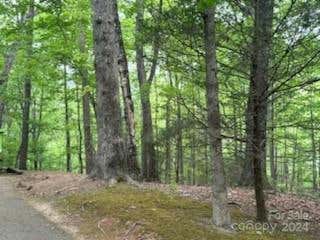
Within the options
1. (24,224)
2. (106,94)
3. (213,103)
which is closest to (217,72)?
(213,103)

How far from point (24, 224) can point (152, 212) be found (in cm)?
260

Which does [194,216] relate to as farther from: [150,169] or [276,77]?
[150,169]

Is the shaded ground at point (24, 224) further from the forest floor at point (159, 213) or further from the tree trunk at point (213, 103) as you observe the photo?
the tree trunk at point (213, 103)

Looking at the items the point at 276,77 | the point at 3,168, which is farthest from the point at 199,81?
the point at 3,168

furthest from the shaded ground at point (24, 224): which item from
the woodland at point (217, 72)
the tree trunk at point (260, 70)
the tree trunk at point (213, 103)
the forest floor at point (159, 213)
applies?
the tree trunk at point (260, 70)

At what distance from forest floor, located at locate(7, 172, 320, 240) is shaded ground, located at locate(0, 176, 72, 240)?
9.6 inches

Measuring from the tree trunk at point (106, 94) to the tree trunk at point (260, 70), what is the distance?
4325 millimetres

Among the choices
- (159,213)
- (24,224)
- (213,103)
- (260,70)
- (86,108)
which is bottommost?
(24,224)

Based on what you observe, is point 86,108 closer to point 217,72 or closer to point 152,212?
point 152,212

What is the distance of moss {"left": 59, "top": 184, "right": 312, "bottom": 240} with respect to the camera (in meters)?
7.23

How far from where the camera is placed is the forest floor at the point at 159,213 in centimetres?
740

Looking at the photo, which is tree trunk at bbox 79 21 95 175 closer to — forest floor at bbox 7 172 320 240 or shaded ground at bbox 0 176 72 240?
forest floor at bbox 7 172 320 240

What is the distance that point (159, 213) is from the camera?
27.1 ft

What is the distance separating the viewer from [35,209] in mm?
10383
